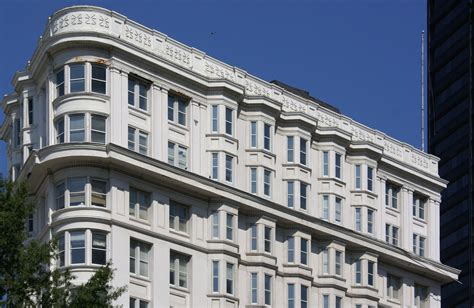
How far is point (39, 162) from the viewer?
111 m

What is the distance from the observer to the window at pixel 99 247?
107938 millimetres

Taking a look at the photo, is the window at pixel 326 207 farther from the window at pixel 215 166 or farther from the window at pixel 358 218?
the window at pixel 215 166

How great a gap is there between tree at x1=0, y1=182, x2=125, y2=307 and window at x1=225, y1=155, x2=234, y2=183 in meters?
31.4

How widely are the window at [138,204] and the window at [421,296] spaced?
1133 inches

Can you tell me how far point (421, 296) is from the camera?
132500mm

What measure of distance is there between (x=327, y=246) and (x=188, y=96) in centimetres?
1569

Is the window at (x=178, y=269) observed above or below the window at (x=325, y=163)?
below

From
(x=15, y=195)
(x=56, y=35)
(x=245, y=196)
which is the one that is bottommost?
(x=15, y=195)

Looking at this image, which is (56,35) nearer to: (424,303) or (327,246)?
(327,246)

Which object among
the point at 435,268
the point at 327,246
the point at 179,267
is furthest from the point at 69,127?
the point at 435,268

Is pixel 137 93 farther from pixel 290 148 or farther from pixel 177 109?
pixel 290 148

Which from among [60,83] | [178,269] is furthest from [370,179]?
[60,83]

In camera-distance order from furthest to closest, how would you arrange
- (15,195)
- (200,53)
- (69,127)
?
1. (200,53)
2. (69,127)
3. (15,195)

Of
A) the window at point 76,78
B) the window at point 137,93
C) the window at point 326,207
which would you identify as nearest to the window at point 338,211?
the window at point 326,207
